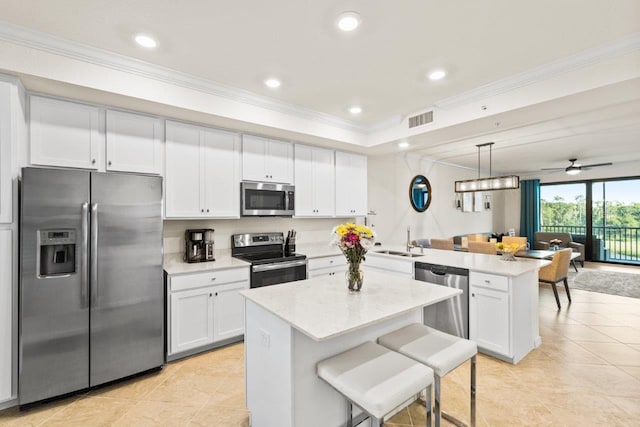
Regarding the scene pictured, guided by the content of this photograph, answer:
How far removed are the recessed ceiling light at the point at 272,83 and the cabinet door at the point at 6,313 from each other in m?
2.36

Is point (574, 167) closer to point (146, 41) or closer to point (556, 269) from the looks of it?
point (556, 269)

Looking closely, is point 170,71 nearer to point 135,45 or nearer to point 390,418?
point 135,45

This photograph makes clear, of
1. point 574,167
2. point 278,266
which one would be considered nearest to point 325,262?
point 278,266

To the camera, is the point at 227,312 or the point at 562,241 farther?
the point at 562,241

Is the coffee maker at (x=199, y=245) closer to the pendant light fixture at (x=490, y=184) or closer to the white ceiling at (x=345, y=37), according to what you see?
the white ceiling at (x=345, y=37)

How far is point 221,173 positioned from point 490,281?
3.02 metres

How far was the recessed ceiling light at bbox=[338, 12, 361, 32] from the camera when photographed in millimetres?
1920

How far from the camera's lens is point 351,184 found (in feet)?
15.1

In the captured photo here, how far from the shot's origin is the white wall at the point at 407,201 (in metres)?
5.47

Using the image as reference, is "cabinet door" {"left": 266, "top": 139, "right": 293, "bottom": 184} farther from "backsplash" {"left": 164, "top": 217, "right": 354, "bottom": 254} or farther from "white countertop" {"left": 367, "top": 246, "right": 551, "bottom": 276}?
"white countertop" {"left": 367, "top": 246, "right": 551, "bottom": 276}

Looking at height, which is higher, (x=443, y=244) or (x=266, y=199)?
(x=266, y=199)

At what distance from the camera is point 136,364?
248cm

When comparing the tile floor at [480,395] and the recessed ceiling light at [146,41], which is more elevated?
the recessed ceiling light at [146,41]

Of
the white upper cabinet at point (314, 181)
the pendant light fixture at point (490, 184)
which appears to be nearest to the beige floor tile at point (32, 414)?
the white upper cabinet at point (314, 181)
